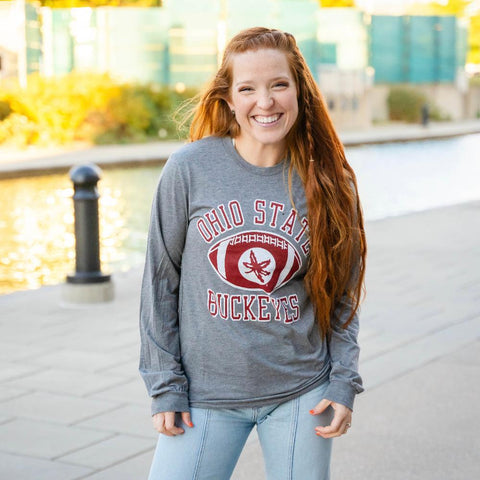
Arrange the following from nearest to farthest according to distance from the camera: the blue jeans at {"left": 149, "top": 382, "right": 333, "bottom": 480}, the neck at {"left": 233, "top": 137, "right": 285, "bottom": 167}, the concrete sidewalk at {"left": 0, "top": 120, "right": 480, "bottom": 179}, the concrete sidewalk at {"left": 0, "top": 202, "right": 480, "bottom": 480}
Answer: the blue jeans at {"left": 149, "top": 382, "right": 333, "bottom": 480}
the neck at {"left": 233, "top": 137, "right": 285, "bottom": 167}
the concrete sidewalk at {"left": 0, "top": 202, "right": 480, "bottom": 480}
the concrete sidewalk at {"left": 0, "top": 120, "right": 480, "bottom": 179}

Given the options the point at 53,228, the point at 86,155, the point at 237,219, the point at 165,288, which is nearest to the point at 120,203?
the point at 53,228

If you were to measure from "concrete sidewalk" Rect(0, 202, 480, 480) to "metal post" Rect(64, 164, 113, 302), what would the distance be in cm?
18

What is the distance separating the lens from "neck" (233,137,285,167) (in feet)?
9.07

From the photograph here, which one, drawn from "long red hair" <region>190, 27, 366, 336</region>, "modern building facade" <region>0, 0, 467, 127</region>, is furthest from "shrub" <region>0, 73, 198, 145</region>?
"long red hair" <region>190, 27, 366, 336</region>

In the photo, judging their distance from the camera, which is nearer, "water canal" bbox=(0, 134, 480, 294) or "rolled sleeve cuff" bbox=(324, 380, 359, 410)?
"rolled sleeve cuff" bbox=(324, 380, 359, 410)

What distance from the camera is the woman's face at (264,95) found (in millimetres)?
2713

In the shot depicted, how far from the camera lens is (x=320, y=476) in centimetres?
271

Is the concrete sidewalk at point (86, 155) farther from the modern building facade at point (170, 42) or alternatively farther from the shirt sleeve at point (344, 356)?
the shirt sleeve at point (344, 356)

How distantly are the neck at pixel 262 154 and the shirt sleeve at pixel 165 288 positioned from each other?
18 cm

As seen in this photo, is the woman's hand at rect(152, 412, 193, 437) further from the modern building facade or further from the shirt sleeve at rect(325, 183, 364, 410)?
the modern building facade

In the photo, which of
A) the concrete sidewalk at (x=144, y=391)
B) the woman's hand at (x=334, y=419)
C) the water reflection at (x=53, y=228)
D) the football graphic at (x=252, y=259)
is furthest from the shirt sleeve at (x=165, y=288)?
the water reflection at (x=53, y=228)

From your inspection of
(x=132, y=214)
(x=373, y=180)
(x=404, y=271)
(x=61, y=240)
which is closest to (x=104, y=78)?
(x=373, y=180)

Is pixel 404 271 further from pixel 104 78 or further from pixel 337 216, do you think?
pixel 104 78

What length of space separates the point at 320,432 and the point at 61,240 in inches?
409
